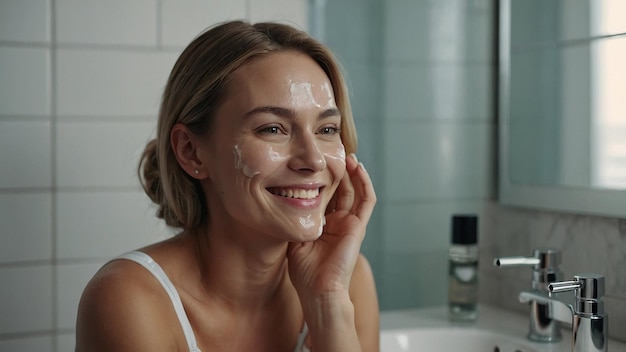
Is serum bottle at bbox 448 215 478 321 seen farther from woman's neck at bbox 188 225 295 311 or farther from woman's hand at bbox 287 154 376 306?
woman's neck at bbox 188 225 295 311

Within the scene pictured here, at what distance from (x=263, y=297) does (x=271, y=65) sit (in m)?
0.40

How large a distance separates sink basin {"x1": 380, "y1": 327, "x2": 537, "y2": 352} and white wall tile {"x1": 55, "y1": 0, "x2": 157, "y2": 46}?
0.73 metres

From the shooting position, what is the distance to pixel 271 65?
1.05 meters

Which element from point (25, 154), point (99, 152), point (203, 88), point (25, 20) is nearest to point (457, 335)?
point (203, 88)

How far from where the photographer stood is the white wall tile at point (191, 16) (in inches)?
54.7

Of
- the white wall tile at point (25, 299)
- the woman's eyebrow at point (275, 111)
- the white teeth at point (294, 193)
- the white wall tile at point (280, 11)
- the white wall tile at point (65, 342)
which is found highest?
the white wall tile at point (280, 11)

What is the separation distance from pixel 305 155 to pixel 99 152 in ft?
1.73

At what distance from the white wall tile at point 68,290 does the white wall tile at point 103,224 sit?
0.08 feet

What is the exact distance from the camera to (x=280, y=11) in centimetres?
145

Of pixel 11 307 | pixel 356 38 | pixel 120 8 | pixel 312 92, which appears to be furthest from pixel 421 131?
pixel 11 307

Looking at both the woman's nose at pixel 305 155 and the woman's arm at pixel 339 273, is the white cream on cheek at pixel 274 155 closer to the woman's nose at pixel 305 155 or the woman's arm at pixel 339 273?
the woman's nose at pixel 305 155

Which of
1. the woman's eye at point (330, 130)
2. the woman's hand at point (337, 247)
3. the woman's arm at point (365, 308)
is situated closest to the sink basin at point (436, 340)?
the woman's arm at point (365, 308)

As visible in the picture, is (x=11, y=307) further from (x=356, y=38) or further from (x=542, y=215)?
(x=542, y=215)

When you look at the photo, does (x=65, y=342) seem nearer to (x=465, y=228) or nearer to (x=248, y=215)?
(x=248, y=215)
